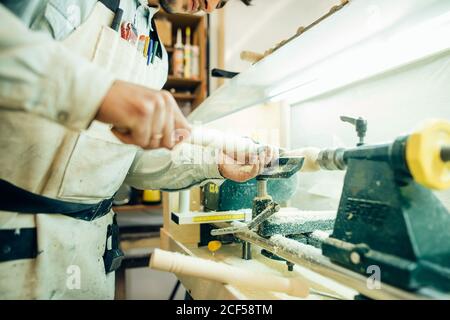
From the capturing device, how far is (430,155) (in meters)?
0.53

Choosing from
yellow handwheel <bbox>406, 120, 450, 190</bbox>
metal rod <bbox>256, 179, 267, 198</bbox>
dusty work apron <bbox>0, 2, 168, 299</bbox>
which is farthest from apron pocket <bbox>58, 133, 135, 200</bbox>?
yellow handwheel <bbox>406, 120, 450, 190</bbox>

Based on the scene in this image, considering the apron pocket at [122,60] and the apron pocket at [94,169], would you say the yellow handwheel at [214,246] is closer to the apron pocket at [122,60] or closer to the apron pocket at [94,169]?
the apron pocket at [94,169]

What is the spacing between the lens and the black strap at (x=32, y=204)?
686 mm

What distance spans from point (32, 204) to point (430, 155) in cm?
89

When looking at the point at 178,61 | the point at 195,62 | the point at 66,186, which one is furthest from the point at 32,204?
the point at 195,62

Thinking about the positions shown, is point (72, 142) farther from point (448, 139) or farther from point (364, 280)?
point (448, 139)

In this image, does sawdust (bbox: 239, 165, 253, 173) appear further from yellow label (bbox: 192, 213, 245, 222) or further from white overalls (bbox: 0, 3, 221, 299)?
white overalls (bbox: 0, 3, 221, 299)

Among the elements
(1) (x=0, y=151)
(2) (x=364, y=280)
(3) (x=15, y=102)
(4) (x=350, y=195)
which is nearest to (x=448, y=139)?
(4) (x=350, y=195)

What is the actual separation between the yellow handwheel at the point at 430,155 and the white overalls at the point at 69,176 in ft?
1.88

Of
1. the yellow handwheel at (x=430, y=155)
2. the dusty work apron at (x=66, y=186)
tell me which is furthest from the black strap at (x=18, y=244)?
the yellow handwheel at (x=430, y=155)

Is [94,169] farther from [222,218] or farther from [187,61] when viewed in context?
[187,61]

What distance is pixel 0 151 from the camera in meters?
0.70

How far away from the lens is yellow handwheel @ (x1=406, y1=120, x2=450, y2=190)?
20.4 inches

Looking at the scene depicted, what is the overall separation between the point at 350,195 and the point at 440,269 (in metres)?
0.21
